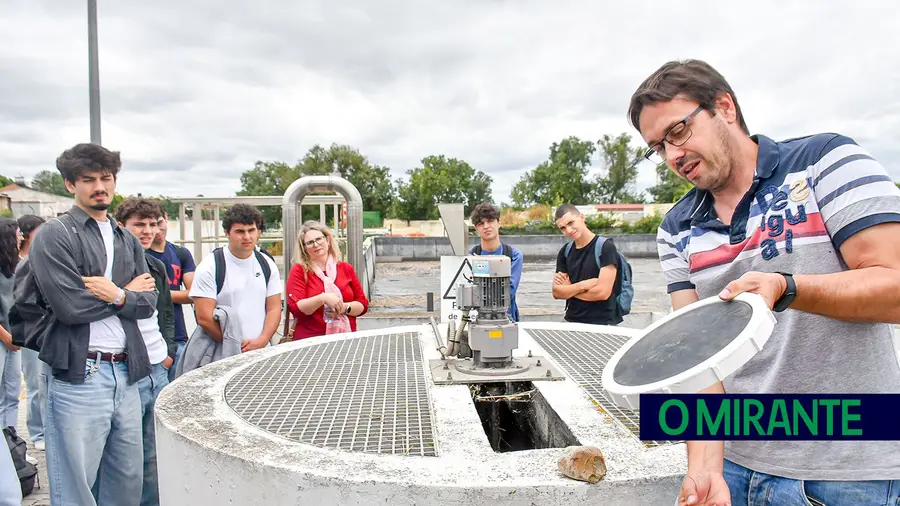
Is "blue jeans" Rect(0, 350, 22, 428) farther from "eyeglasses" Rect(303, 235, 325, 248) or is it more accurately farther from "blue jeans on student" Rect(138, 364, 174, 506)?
"eyeglasses" Rect(303, 235, 325, 248)

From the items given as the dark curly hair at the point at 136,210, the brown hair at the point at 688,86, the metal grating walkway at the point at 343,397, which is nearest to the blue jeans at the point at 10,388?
the dark curly hair at the point at 136,210

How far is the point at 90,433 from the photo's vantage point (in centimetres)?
280

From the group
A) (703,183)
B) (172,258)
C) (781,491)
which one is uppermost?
(703,183)

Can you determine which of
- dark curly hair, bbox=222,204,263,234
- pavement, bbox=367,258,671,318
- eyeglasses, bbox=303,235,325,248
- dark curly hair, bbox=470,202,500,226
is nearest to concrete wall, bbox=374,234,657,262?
pavement, bbox=367,258,671,318

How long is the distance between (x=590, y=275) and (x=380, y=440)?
2757mm

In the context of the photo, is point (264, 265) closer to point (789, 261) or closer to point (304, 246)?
point (304, 246)

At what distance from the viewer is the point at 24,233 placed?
4633 millimetres

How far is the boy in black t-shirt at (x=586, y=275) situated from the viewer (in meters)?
4.48

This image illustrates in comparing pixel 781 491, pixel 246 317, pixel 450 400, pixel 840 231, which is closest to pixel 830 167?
pixel 840 231

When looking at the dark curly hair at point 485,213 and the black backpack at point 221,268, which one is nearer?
the black backpack at point 221,268

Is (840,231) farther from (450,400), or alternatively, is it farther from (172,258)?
(172,258)

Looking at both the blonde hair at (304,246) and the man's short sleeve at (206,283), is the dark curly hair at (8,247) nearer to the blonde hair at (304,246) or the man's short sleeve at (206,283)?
the man's short sleeve at (206,283)

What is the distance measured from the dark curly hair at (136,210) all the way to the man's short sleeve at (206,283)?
594 millimetres

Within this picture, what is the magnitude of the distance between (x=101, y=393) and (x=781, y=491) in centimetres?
288
